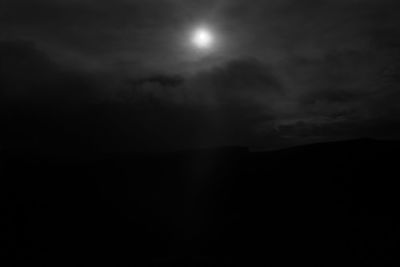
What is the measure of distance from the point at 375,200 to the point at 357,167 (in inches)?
355

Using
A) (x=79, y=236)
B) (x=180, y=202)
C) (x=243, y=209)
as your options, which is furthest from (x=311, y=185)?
(x=79, y=236)

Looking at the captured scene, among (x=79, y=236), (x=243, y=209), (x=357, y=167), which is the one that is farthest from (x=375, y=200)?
(x=79, y=236)

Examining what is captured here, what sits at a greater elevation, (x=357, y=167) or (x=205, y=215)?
(x=357, y=167)

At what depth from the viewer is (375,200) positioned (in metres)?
59.9

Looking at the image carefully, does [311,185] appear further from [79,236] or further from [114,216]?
[79,236]

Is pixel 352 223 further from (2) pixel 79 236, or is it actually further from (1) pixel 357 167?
(2) pixel 79 236

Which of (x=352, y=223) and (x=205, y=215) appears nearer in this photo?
(x=352, y=223)

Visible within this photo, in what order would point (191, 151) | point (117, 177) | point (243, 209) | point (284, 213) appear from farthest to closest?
point (191, 151), point (117, 177), point (243, 209), point (284, 213)

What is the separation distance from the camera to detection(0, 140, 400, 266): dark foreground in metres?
A: 49.1

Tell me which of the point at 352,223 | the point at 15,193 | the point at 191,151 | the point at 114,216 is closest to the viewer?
the point at 352,223

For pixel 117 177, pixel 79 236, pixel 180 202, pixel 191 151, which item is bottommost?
pixel 79 236

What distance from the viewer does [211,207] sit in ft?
227

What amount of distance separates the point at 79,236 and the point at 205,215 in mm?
23898

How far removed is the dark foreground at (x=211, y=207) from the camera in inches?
1932
